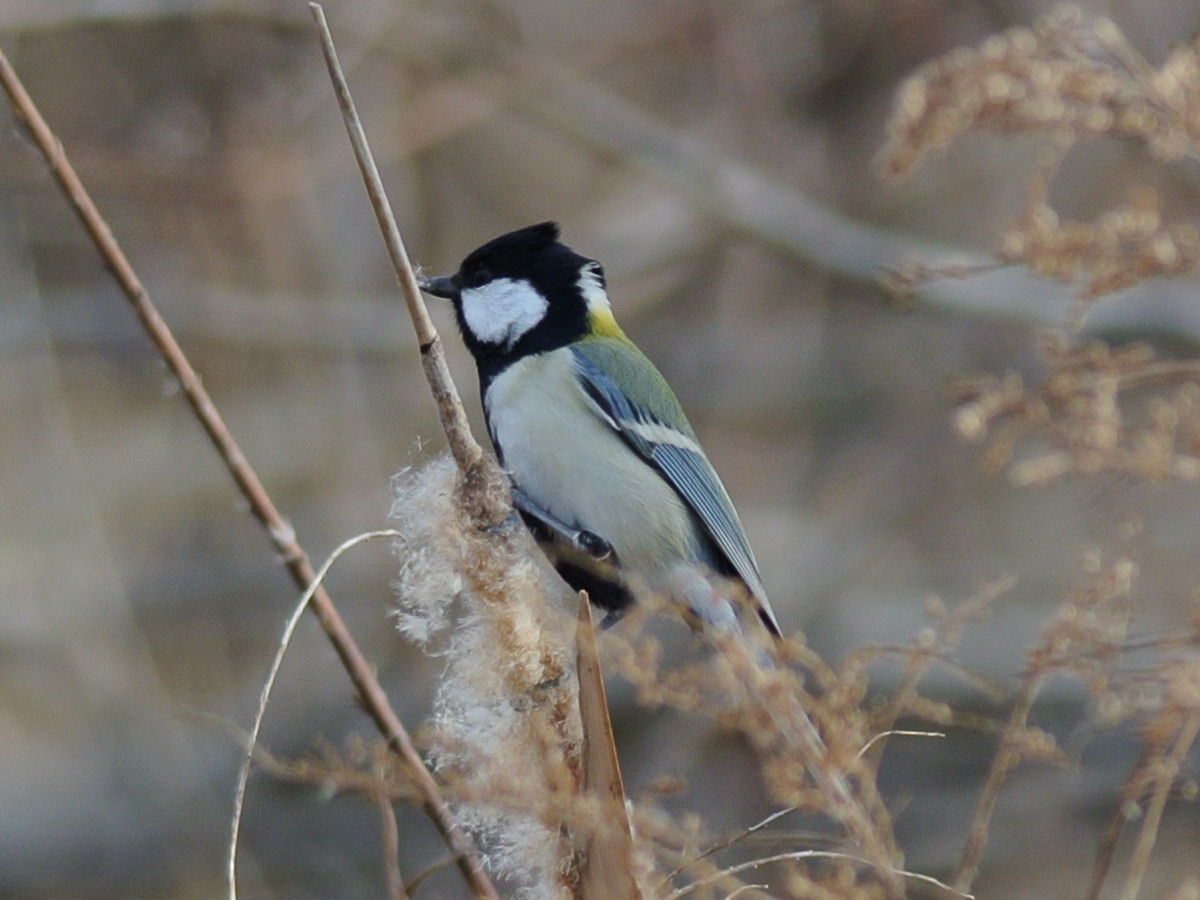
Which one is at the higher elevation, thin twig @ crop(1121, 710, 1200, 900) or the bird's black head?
the bird's black head

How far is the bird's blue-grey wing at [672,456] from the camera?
7.21 feet

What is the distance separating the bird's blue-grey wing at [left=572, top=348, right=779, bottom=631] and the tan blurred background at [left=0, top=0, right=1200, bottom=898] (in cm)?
204

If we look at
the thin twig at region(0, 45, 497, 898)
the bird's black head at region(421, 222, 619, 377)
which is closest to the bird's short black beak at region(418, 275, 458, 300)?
the bird's black head at region(421, 222, 619, 377)

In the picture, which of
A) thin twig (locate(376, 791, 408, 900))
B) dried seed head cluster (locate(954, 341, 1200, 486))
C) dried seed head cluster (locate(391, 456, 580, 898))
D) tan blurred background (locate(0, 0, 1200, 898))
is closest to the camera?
thin twig (locate(376, 791, 408, 900))

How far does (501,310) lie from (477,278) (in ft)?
0.22

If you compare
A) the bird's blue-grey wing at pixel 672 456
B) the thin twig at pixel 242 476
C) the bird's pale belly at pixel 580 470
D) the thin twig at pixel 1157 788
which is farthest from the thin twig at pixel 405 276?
the bird's blue-grey wing at pixel 672 456

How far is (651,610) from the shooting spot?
104cm

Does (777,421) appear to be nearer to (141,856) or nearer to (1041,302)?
(1041,302)

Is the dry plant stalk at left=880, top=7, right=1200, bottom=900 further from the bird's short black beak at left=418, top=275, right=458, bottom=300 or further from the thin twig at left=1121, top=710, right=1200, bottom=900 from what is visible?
the bird's short black beak at left=418, top=275, right=458, bottom=300

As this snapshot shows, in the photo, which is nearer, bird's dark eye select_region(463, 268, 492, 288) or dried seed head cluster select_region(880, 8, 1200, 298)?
dried seed head cluster select_region(880, 8, 1200, 298)

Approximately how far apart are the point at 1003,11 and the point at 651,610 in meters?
5.15

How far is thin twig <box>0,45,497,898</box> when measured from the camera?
985 mm

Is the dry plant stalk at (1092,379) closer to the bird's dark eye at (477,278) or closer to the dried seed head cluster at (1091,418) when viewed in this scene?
the dried seed head cluster at (1091,418)

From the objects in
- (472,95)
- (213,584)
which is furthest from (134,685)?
Answer: (472,95)
